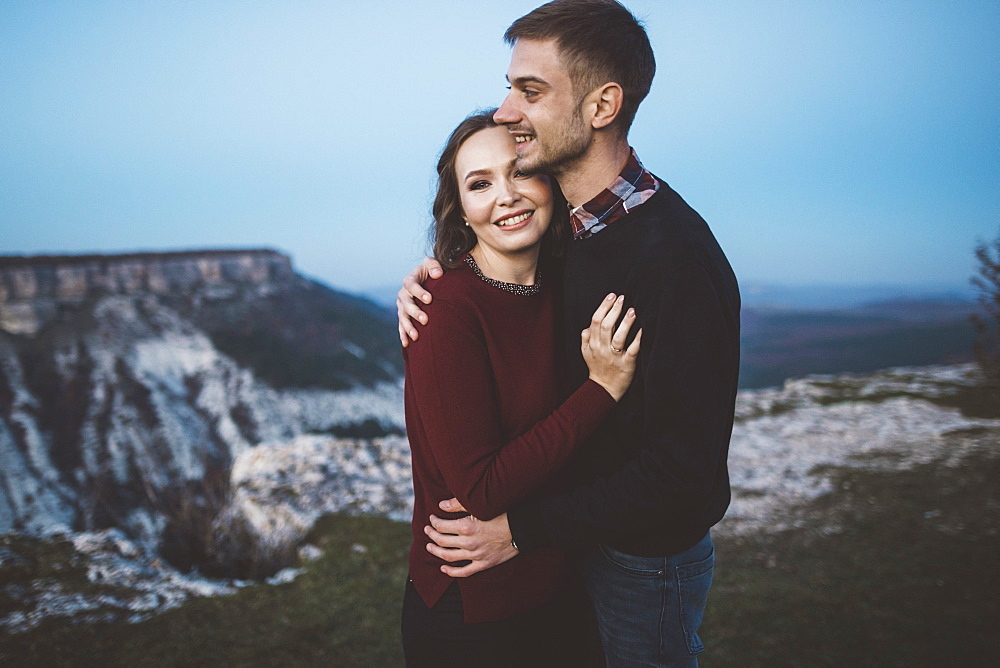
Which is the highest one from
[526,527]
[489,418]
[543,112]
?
[543,112]

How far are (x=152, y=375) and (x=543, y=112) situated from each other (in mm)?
60514

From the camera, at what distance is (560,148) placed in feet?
7.13

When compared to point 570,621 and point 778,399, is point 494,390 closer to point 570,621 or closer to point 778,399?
point 570,621

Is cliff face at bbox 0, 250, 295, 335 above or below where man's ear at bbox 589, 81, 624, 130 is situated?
below

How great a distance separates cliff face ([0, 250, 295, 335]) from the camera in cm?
5619

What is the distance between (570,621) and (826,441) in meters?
10.7

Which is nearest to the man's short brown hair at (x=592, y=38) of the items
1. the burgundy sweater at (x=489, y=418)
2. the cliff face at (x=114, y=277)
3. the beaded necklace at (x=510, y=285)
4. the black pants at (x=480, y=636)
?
the beaded necklace at (x=510, y=285)

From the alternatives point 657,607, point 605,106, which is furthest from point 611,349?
point 657,607

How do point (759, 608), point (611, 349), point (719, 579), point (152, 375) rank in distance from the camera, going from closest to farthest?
point (611, 349) < point (759, 608) < point (719, 579) < point (152, 375)

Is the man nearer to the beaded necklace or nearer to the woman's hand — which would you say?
the woman's hand

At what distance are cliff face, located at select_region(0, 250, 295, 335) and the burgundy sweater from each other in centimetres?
6813

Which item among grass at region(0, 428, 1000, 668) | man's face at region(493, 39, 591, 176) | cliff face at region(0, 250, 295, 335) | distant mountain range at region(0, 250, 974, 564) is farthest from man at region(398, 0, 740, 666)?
cliff face at region(0, 250, 295, 335)

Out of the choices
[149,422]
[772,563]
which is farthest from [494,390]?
[149,422]

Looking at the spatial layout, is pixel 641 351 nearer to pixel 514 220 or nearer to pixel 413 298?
pixel 514 220
